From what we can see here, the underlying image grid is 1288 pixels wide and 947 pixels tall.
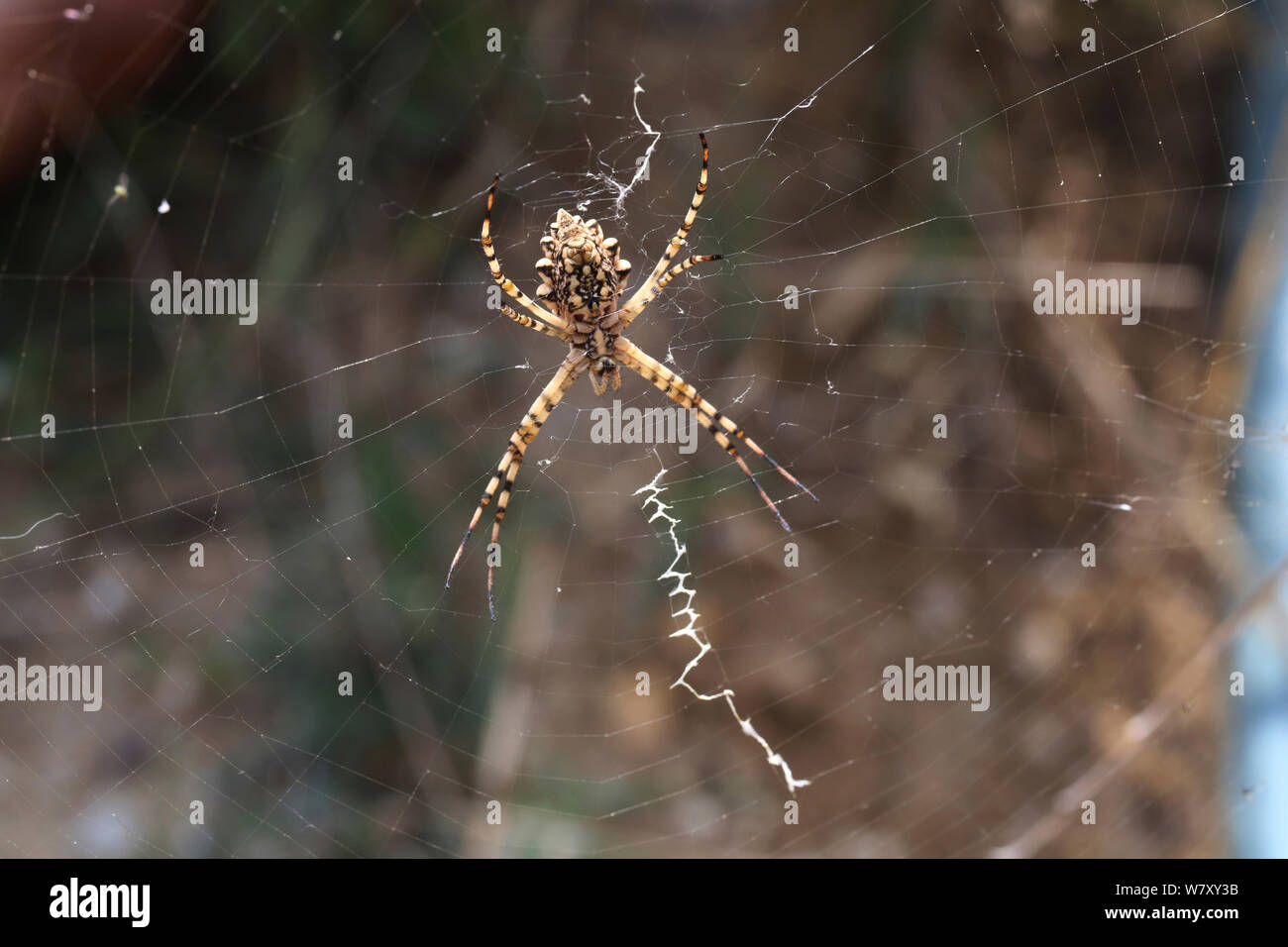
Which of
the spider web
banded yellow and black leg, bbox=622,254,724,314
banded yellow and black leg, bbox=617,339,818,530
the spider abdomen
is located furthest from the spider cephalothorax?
the spider web

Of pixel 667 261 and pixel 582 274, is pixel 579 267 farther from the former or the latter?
pixel 667 261

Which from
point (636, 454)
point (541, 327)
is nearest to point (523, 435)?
point (541, 327)

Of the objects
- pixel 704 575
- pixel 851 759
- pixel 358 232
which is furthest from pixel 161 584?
pixel 851 759

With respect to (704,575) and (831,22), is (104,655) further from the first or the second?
(831,22)

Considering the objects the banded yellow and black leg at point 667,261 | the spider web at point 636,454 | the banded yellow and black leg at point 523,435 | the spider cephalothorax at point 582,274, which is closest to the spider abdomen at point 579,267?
the spider cephalothorax at point 582,274

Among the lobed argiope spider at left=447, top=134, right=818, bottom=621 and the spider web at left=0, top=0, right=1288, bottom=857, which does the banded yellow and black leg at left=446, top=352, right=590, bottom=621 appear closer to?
the lobed argiope spider at left=447, top=134, right=818, bottom=621
